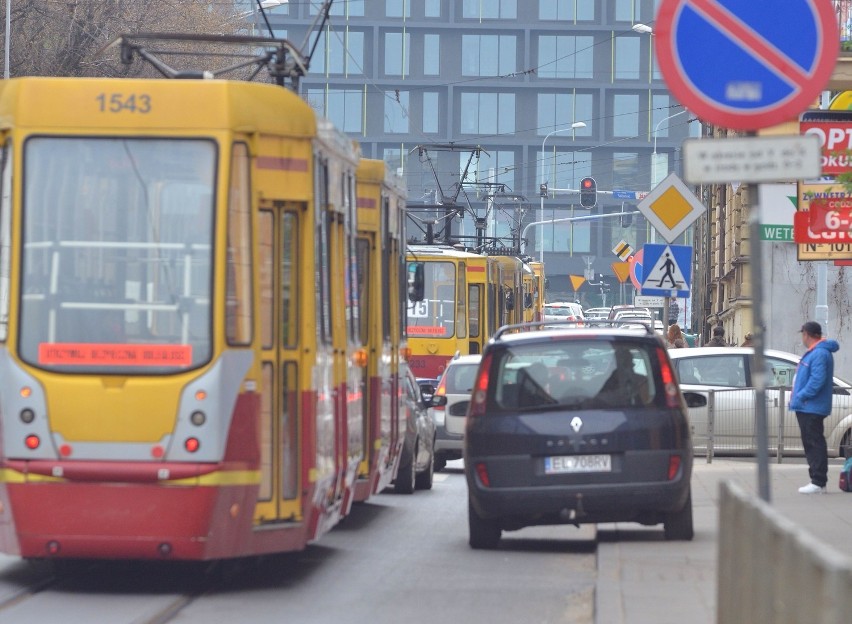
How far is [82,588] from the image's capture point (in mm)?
10883

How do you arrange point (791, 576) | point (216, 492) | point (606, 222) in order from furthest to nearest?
point (606, 222)
point (216, 492)
point (791, 576)

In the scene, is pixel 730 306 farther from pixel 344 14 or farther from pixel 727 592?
pixel 344 14

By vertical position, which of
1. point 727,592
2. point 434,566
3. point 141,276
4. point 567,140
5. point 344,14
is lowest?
point 434,566

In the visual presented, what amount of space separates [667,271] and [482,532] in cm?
686

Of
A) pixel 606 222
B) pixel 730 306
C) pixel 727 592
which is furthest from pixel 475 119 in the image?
pixel 727 592

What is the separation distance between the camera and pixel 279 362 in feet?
34.9

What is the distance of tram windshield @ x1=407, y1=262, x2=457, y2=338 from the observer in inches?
1254

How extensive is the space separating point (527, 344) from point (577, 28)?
79.5m

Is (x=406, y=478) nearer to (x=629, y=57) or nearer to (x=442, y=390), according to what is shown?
(x=442, y=390)

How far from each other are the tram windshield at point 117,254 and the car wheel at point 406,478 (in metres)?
8.43

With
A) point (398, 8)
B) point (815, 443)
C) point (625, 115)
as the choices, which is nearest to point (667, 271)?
point (815, 443)

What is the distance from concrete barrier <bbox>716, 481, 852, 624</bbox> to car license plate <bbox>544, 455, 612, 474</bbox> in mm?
5684

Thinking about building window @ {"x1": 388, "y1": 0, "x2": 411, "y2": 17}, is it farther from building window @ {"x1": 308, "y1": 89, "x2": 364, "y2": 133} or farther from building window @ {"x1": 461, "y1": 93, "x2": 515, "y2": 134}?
building window @ {"x1": 461, "y1": 93, "x2": 515, "y2": 134}

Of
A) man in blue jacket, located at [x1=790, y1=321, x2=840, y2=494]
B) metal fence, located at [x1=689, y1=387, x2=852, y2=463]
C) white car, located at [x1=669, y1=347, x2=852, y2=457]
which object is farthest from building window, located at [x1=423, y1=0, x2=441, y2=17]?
man in blue jacket, located at [x1=790, y1=321, x2=840, y2=494]
